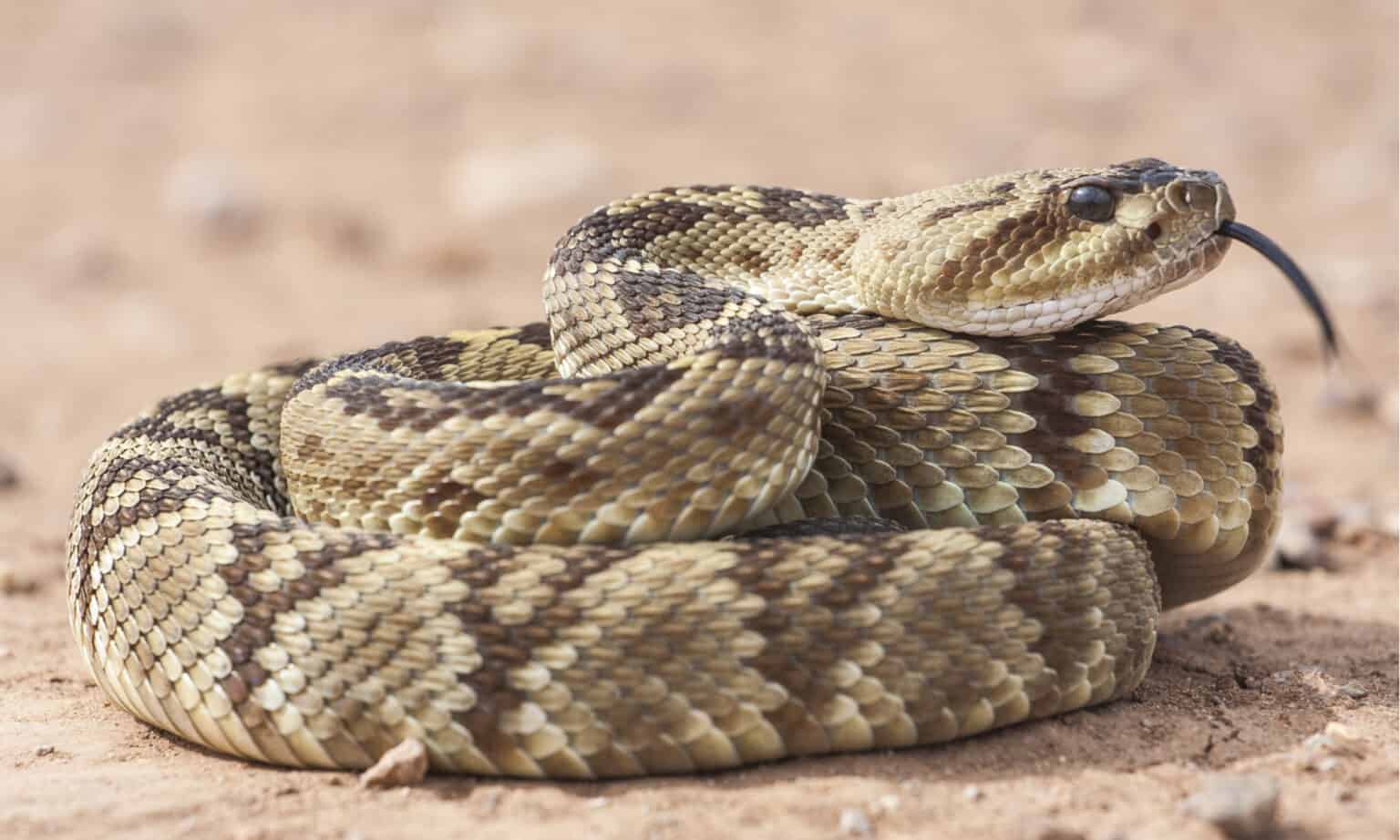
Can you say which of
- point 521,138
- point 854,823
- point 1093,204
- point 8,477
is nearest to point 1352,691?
point 1093,204

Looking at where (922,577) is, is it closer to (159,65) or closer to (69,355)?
(69,355)

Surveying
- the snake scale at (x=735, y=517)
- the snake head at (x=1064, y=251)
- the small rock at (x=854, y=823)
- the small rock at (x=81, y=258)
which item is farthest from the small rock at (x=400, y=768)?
the small rock at (x=81, y=258)

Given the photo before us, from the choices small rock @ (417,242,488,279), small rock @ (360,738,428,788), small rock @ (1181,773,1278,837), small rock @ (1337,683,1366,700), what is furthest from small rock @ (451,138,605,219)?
small rock @ (1181,773,1278,837)

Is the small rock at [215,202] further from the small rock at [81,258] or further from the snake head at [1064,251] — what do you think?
the snake head at [1064,251]

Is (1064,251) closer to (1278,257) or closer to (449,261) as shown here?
(1278,257)

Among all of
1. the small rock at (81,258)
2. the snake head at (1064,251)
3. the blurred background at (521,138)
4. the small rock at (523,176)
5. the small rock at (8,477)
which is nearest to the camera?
the snake head at (1064,251)

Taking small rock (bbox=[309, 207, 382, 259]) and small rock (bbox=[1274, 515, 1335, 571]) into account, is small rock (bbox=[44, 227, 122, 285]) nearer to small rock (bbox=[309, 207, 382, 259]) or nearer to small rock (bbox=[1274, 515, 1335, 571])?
small rock (bbox=[309, 207, 382, 259])
